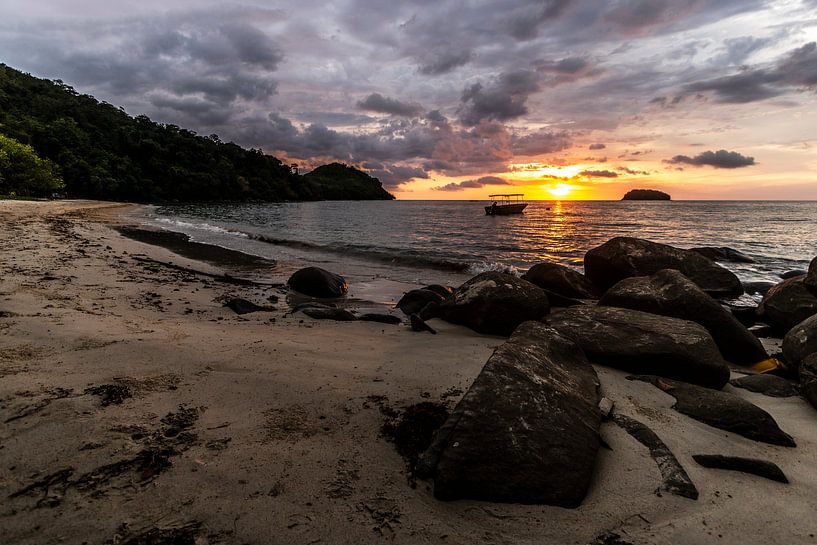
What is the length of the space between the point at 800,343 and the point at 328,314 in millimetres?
6932

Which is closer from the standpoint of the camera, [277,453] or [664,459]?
[277,453]

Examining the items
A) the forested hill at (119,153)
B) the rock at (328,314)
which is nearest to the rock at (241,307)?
the rock at (328,314)

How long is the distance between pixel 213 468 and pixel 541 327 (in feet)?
11.2

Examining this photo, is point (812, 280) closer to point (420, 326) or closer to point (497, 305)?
point (497, 305)

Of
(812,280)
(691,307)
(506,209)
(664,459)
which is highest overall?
(506,209)

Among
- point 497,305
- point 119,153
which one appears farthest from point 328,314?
point 119,153

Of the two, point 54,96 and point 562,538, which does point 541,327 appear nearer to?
point 562,538

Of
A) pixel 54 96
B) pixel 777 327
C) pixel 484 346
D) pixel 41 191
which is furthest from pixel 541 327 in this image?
pixel 54 96

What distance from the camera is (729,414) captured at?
3.43m

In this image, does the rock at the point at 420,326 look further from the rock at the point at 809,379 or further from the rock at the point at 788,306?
the rock at the point at 788,306

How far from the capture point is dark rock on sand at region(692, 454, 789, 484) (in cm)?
274

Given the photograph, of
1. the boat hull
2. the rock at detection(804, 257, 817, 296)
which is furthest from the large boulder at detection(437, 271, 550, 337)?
the boat hull

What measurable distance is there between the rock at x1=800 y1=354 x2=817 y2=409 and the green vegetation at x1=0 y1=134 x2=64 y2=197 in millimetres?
51675

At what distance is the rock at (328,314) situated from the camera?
686 centimetres
